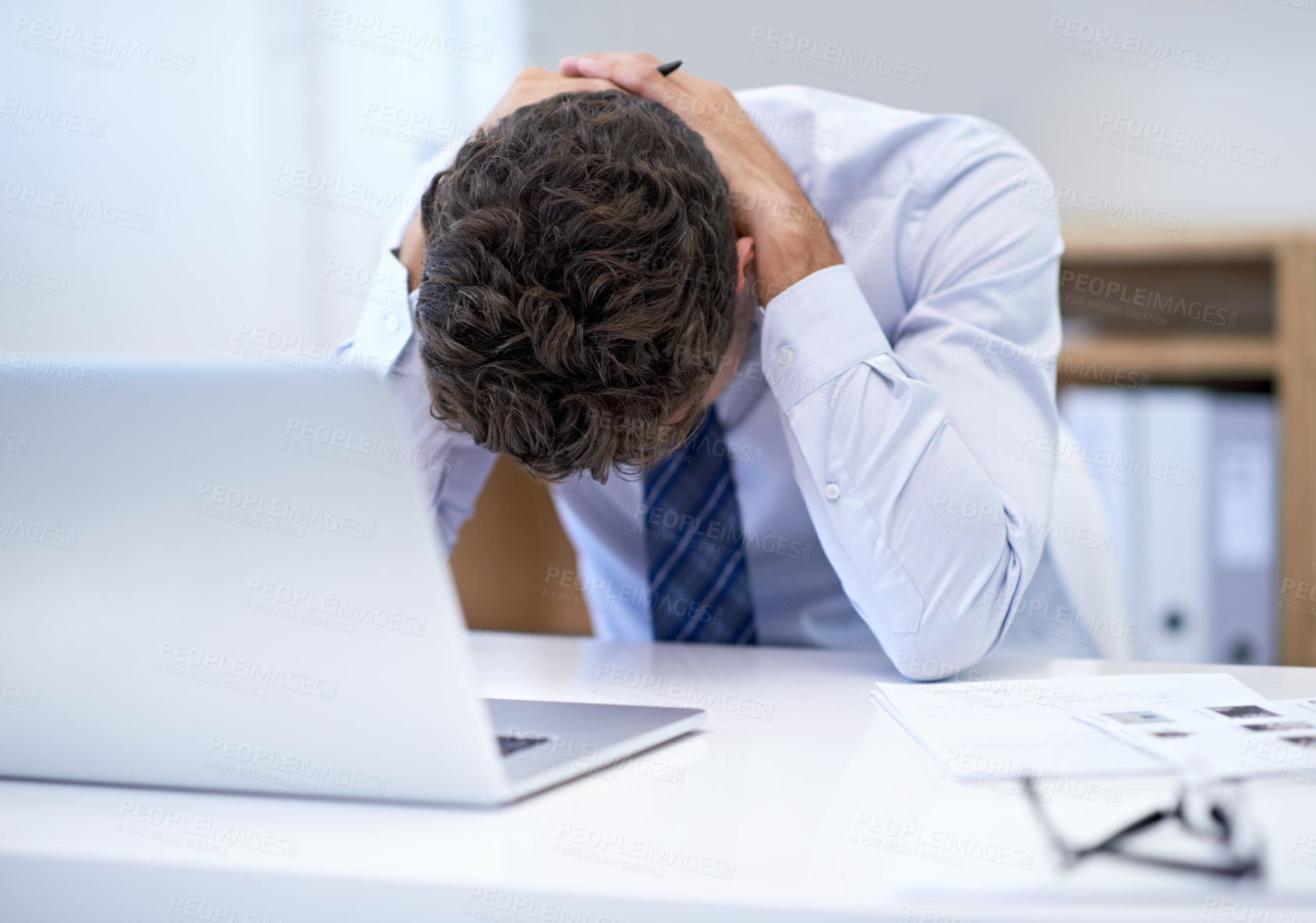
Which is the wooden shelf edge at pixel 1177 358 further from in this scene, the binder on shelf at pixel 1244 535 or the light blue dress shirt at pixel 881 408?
the light blue dress shirt at pixel 881 408

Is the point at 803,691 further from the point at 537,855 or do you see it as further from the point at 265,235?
the point at 265,235

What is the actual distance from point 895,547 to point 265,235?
1.88 meters

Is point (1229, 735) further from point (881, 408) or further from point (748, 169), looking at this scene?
point (748, 169)

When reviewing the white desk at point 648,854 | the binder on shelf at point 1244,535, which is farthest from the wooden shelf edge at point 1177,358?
the white desk at point 648,854

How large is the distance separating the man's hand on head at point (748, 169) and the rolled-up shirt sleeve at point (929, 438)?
0.04 meters

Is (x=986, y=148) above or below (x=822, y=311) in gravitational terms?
above

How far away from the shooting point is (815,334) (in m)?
0.88

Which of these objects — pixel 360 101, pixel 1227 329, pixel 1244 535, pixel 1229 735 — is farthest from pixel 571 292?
pixel 1227 329

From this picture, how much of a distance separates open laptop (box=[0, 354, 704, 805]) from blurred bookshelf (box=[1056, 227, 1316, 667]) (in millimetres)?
2148

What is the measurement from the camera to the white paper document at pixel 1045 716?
53 cm

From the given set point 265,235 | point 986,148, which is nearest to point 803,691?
point 986,148

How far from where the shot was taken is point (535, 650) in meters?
1.00

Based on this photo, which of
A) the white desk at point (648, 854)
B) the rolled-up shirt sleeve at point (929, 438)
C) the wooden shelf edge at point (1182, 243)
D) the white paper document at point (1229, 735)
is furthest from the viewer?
the wooden shelf edge at point (1182, 243)

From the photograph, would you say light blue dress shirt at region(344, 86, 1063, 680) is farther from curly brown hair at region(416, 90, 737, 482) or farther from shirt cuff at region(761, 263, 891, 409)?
curly brown hair at region(416, 90, 737, 482)
